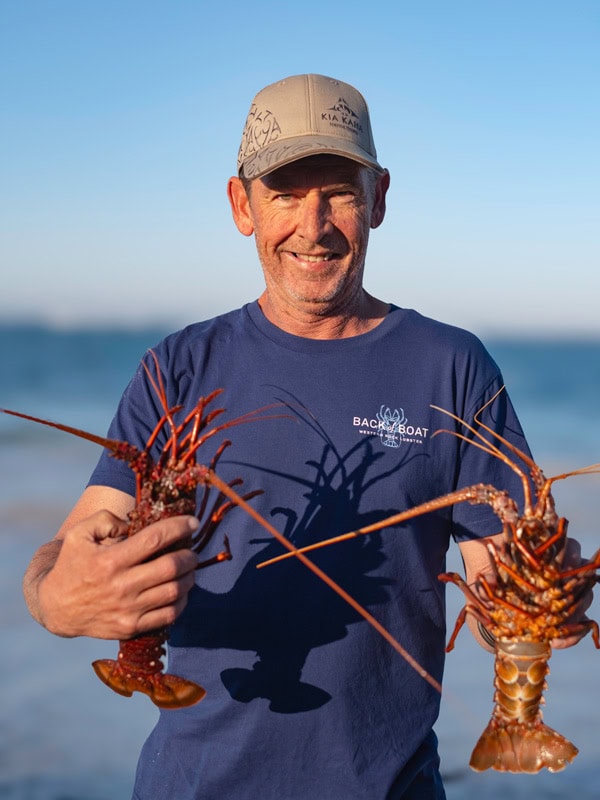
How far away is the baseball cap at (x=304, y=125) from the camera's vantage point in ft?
10.6

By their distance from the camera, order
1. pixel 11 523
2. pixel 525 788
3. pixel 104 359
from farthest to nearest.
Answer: pixel 104 359
pixel 11 523
pixel 525 788

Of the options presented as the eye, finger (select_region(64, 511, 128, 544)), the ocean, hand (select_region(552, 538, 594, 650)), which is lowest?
the ocean

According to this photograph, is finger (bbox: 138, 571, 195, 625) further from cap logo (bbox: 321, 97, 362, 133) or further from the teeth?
cap logo (bbox: 321, 97, 362, 133)

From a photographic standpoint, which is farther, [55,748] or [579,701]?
[579,701]

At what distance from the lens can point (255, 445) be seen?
126 inches

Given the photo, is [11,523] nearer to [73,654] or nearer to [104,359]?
[73,654]

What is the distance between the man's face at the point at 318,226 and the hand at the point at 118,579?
1135 millimetres

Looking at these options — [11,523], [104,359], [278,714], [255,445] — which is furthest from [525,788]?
[104,359]

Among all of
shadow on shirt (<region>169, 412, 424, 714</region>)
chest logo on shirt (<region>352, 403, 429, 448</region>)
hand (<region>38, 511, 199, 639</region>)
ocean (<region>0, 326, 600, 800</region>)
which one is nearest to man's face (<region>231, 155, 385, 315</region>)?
chest logo on shirt (<region>352, 403, 429, 448</region>)

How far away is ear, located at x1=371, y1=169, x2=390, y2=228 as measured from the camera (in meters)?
3.62

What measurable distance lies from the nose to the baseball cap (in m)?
0.18

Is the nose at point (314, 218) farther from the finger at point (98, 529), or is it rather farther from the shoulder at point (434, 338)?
the finger at point (98, 529)

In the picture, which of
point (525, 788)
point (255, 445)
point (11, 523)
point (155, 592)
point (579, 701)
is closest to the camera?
point (155, 592)

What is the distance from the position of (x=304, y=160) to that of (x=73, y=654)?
6313 mm
